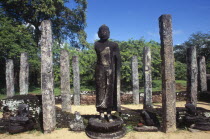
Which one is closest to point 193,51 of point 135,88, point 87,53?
point 135,88

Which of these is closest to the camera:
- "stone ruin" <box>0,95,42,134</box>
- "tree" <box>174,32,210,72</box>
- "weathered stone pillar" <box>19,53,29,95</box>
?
"stone ruin" <box>0,95,42,134</box>

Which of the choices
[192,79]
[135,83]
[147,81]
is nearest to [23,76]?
[135,83]

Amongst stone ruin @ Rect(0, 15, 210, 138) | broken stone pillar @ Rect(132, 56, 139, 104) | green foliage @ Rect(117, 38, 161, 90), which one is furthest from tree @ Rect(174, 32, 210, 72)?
stone ruin @ Rect(0, 15, 210, 138)

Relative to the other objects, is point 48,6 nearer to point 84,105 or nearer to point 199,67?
point 84,105

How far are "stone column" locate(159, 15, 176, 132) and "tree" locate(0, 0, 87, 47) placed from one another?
665 inches

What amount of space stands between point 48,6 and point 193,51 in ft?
55.8

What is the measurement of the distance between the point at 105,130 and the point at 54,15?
63.6 feet

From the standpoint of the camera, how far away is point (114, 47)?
5.82 metres

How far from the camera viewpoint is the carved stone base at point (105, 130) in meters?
5.18

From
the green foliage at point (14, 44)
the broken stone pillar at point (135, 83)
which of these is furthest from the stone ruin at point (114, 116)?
the green foliage at point (14, 44)

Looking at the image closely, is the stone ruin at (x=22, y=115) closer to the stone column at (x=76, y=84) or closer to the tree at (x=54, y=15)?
the stone column at (x=76, y=84)

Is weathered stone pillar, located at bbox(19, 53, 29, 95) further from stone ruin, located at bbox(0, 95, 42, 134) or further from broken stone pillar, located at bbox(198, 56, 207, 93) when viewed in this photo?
broken stone pillar, located at bbox(198, 56, 207, 93)

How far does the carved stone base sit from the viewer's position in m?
5.18

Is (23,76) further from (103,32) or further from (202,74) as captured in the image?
(202,74)
